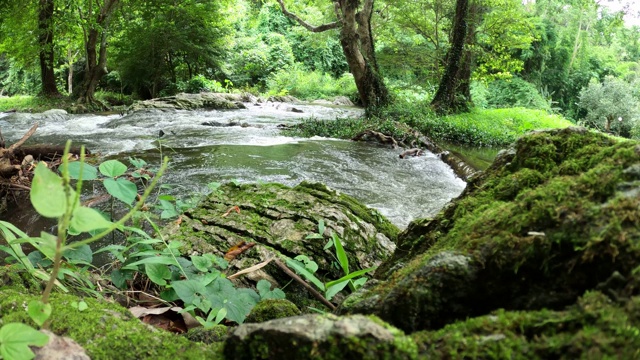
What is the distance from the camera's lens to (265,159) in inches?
268

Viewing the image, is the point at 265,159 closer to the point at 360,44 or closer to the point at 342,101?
the point at 360,44

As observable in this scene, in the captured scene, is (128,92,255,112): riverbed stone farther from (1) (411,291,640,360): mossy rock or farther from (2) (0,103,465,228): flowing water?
(1) (411,291,640,360): mossy rock

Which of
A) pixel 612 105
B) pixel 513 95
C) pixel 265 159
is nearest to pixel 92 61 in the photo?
pixel 265 159

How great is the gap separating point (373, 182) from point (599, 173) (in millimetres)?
4884

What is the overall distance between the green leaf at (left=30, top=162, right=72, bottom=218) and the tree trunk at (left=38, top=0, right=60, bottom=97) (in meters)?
18.6

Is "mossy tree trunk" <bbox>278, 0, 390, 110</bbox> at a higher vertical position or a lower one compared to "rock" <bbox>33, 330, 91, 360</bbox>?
higher

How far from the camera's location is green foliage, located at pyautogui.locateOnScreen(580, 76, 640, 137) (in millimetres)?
27906

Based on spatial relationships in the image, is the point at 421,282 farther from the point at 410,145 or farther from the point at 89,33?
the point at 89,33

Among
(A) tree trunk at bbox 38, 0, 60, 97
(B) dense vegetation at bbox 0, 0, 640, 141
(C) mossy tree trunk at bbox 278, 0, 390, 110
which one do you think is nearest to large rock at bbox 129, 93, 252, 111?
(B) dense vegetation at bbox 0, 0, 640, 141

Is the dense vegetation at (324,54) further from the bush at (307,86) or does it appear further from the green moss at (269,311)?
the green moss at (269,311)

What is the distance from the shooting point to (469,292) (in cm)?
92

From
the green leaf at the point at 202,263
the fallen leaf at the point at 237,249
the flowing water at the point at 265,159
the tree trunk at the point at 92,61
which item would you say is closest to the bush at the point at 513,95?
the flowing water at the point at 265,159

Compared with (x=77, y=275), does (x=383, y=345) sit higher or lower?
higher

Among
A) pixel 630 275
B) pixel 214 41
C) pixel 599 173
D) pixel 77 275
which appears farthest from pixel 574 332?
pixel 214 41
